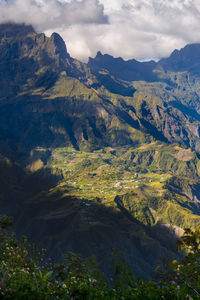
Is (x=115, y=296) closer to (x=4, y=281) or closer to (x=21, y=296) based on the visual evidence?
(x=21, y=296)

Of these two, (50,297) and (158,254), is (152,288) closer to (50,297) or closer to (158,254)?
(50,297)

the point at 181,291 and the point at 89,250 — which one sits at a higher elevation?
the point at 181,291

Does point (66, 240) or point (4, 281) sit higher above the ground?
point (4, 281)

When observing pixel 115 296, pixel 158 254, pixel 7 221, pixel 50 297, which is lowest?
pixel 158 254

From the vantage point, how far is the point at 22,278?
18.9 metres

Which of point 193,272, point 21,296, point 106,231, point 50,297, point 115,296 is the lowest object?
Result: point 106,231

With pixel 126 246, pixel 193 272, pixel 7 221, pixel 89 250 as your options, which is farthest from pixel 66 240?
pixel 193 272

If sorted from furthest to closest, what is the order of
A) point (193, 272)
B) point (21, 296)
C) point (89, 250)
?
1. point (89, 250)
2. point (193, 272)
3. point (21, 296)

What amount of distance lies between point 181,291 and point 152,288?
217 cm

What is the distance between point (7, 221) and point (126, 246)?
14983 cm

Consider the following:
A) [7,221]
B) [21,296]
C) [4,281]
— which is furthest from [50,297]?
[7,221]

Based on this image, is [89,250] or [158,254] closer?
[89,250]

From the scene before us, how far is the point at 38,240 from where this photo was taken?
178 metres

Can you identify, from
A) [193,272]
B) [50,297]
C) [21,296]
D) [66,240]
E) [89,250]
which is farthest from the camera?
[66,240]
